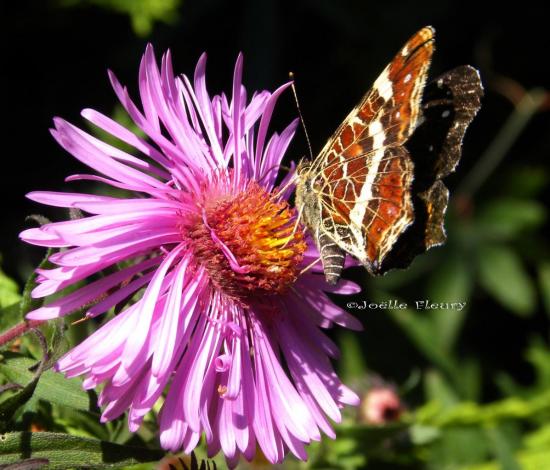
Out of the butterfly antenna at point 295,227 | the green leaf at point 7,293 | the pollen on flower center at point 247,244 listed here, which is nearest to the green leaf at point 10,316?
the green leaf at point 7,293

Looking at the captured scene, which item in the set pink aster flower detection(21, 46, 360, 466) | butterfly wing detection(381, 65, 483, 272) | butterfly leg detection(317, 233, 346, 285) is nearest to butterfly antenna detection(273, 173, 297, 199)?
pink aster flower detection(21, 46, 360, 466)

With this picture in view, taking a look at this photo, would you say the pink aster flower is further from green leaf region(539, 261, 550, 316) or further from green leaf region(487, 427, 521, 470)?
green leaf region(539, 261, 550, 316)

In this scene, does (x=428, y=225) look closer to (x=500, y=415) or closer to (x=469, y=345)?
(x=500, y=415)

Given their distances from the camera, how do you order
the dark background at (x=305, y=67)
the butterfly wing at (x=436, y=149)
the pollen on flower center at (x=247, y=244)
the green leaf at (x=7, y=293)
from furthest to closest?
1. the dark background at (x=305, y=67)
2. the butterfly wing at (x=436, y=149)
3. the pollen on flower center at (x=247, y=244)
4. the green leaf at (x=7, y=293)

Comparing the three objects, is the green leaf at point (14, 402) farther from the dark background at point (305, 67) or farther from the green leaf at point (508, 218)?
the green leaf at point (508, 218)

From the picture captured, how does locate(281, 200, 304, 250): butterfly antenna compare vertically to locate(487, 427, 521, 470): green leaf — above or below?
above

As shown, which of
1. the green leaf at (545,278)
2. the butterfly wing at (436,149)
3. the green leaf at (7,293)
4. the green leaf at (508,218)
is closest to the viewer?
the green leaf at (7,293)

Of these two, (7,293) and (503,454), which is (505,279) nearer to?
(503,454)

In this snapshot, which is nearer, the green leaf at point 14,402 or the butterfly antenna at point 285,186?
the green leaf at point 14,402

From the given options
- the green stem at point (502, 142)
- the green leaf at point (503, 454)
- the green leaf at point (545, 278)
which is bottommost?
the green leaf at point (545, 278)
